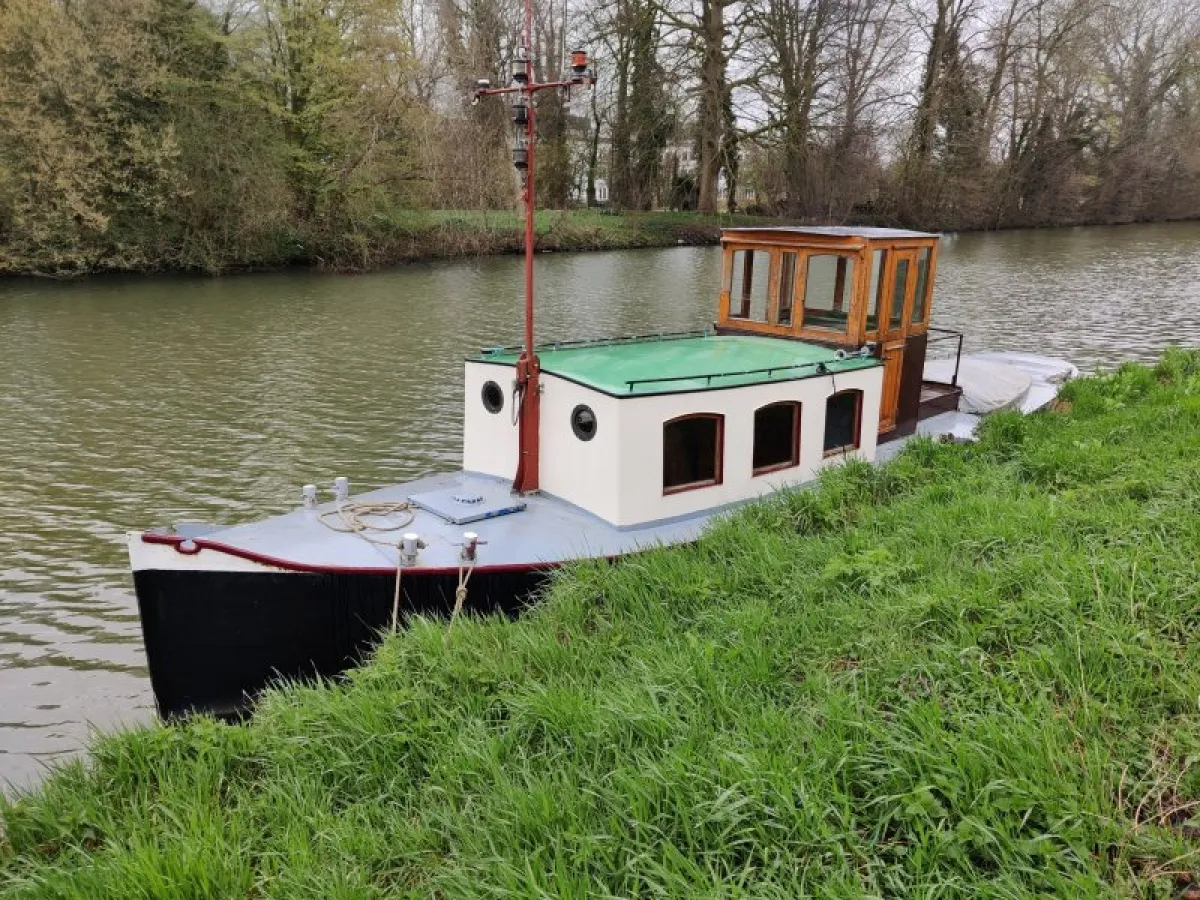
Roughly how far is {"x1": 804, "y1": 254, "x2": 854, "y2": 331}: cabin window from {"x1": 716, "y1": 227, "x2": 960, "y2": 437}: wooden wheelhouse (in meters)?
0.01

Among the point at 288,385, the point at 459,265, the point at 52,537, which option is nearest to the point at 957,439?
the point at 52,537

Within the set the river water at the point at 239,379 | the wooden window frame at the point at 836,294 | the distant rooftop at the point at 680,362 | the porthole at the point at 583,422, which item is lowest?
the river water at the point at 239,379

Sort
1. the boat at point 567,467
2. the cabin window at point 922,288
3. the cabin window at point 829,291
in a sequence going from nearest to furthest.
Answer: the boat at point 567,467, the cabin window at point 829,291, the cabin window at point 922,288

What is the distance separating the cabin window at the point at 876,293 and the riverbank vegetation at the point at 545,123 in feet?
88.5

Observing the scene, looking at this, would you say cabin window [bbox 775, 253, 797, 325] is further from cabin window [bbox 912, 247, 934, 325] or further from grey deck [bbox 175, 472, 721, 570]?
grey deck [bbox 175, 472, 721, 570]

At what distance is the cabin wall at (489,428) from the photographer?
8.42 meters

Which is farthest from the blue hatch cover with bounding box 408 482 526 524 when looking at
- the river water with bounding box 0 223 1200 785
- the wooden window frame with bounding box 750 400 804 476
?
the river water with bounding box 0 223 1200 785

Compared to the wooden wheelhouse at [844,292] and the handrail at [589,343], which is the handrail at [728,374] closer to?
the wooden wheelhouse at [844,292]

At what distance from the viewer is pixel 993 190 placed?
5062 centimetres

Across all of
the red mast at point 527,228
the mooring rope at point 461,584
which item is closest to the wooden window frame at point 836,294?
the red mast at point 527,228

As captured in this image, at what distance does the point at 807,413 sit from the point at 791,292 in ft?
6.24

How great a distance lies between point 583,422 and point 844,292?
3777 millimetres

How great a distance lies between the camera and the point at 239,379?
1786 cm

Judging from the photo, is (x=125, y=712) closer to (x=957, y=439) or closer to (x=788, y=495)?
(x=788, y=495)
